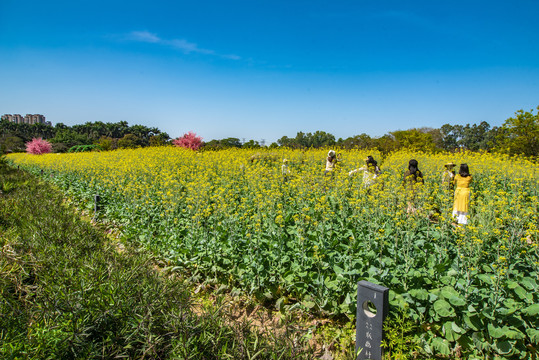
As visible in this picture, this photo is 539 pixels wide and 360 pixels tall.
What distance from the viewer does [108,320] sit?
7.04ft

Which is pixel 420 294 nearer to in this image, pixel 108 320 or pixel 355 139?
pixel 108 320

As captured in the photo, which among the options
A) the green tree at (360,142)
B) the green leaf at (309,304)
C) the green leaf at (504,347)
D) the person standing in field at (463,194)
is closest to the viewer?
the green leaf at (504,347)

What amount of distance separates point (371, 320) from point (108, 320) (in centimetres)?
209

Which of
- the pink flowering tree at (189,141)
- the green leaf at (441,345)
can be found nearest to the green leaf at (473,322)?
the green leaf at (441,345)

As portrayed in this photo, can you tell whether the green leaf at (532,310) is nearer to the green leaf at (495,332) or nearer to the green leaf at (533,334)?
the green leaf at (533,334)

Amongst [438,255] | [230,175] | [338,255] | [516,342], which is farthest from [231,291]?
[230,175]

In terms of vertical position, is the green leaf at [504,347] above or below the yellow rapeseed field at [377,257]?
below

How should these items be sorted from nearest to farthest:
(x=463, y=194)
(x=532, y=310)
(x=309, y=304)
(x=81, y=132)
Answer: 1. (x=532, y=310)
2. (x=309, y=304)
3. (x=463, y=194)
4. (x=81, y=132)

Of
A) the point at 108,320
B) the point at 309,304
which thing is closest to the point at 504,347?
the point at 309,304

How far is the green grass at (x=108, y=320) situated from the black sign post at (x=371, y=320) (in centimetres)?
63

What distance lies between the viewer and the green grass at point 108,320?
6.12ft

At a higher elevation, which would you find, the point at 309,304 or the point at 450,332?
the point at 450,332

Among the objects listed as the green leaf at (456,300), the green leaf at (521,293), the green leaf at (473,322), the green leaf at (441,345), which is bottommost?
the green leaf at (441,345)

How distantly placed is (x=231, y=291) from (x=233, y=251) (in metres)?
0.53
